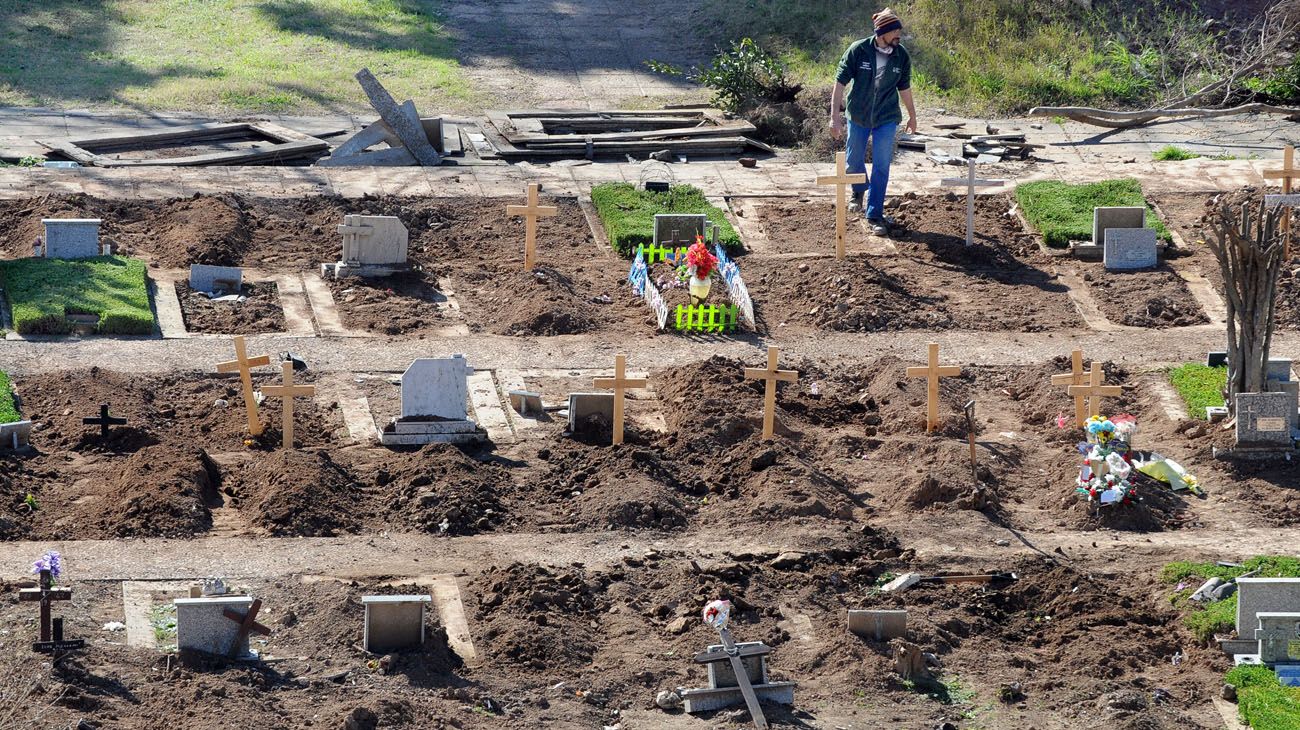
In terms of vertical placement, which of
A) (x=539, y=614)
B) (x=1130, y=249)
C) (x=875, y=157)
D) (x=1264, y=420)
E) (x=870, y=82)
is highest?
(x=870, y=82)

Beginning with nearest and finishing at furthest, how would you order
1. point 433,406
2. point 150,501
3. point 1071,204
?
point 150,501
point 433,406
point 1071,204

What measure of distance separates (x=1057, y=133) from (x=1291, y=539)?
1123 cm

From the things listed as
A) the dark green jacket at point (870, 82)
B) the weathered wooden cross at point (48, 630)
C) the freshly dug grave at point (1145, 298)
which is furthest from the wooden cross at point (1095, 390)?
the weathered wooden cross at point (48, 630)

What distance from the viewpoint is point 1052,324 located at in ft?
60.4

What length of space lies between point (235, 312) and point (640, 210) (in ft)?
15.7

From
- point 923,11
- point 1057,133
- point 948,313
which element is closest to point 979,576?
point 948,313

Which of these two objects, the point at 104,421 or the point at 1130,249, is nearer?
the point at 104,421

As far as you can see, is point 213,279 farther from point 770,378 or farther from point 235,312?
point 770,378

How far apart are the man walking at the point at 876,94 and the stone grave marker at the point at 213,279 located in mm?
6038

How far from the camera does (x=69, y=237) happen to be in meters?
18.8

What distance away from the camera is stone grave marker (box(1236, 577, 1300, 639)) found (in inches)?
473

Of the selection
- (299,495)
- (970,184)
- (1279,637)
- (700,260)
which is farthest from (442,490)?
(970,184)

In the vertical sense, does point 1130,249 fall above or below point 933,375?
above

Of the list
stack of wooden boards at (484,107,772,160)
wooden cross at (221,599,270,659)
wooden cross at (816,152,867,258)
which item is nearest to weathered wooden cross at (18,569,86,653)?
wooden cross at (221,599,270,659)
